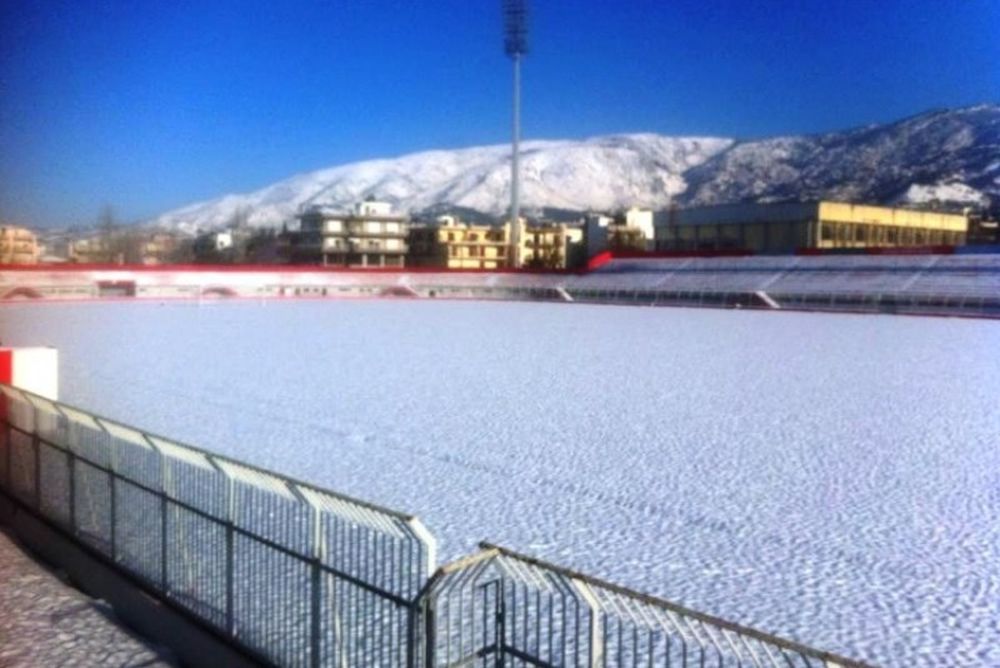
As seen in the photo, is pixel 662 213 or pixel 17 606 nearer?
pixel 17 606

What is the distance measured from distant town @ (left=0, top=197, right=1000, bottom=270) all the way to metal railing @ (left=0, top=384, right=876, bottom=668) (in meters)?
57.5

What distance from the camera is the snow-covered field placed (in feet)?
19.4

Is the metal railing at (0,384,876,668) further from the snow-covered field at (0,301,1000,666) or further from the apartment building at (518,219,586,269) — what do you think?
the apartment building at (518,219,586,269)

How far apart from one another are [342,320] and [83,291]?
21.0 metres

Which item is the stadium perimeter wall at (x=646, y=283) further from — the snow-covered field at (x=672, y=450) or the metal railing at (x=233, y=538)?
the metal railing at (x=233, y=538)

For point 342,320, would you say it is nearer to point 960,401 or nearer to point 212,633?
point 960,401

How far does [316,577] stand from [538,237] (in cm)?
9292

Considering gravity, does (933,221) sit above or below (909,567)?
above

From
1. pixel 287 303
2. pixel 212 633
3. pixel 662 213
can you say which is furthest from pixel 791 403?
pixel 662 213

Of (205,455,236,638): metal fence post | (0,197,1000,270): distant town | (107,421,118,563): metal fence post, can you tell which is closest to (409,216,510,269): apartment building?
(0,197,1000,270): distant town

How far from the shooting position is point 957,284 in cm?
4094

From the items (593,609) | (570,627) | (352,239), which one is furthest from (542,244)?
(593,609)

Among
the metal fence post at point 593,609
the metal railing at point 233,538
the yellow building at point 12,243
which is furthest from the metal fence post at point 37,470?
the metal fence post at point 593,609

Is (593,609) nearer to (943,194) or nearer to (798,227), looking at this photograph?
(798,227)
